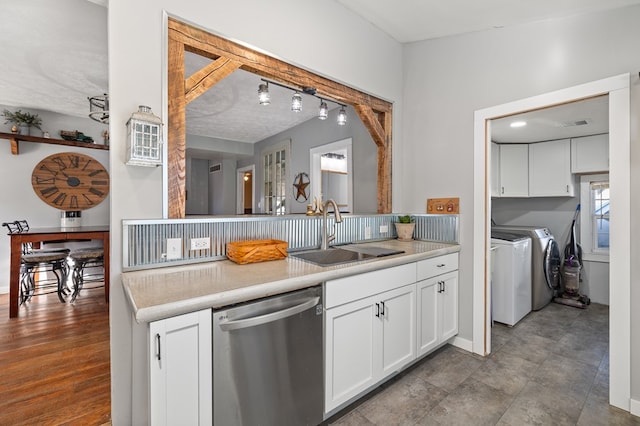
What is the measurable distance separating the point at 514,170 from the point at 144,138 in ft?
14.7

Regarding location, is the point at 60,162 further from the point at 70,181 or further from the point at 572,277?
the point at 572,277

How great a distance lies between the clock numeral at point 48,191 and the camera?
4.34 metres

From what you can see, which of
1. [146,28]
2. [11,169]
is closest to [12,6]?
[146,28]

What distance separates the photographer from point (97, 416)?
1712mm

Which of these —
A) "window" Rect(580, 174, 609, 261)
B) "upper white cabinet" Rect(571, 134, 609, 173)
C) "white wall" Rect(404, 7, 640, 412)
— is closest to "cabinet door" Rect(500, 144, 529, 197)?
"upper white cabinet" Rect(571, 134, 609, 173)

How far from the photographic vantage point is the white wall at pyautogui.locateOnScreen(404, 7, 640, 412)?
178 cm

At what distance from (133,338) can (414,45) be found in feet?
10.3

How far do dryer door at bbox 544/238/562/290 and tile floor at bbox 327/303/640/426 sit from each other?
90cm

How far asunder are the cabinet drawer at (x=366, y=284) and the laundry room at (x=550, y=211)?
1652mm

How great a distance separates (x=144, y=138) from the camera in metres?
1.35

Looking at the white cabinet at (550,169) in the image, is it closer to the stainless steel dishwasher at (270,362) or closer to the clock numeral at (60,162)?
the stainless steel dishwasher at (270,362)

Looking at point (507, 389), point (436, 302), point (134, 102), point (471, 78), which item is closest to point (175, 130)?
point (134, 102)

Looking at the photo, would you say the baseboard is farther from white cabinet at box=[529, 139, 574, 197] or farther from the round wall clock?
the round wall clock

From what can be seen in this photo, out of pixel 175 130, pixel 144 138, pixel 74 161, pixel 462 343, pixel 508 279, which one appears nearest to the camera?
pixel 144 138
